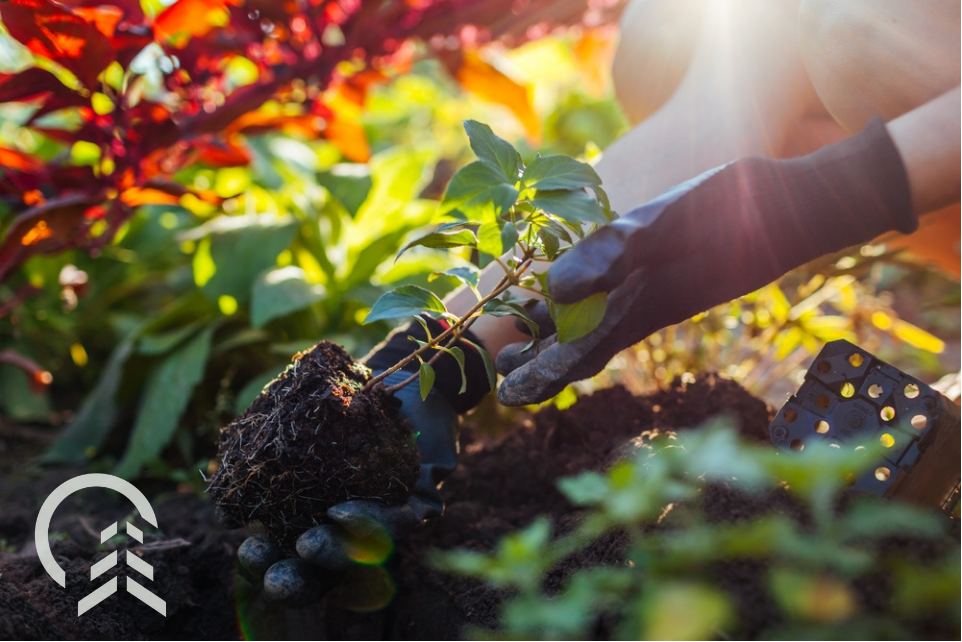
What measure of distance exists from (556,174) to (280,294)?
2.88 feet

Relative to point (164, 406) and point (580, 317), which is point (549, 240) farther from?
point (164, 406)

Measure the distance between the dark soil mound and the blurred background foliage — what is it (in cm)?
40

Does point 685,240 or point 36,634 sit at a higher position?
point 685,240

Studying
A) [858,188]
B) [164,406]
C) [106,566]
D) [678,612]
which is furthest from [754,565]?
[164,406]

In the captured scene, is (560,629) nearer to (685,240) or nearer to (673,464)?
(673,464)

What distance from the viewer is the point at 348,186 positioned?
1.80 metres

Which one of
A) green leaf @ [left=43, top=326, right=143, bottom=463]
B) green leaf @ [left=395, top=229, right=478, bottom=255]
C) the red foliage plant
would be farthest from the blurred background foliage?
green leaf @ [left=395, top=229, right=478, bottom=255]

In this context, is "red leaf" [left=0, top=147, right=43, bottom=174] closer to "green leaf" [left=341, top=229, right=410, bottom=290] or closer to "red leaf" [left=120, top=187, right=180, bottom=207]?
"red leaf" [left=120, top=187, right=180, bottom=207]

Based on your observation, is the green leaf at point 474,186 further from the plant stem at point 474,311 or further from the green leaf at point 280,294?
the green leaf at point 280,294

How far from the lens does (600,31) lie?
90.6 inches

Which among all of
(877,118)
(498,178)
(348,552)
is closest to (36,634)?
(348,552)

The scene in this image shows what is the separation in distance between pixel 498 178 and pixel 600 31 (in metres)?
1.76

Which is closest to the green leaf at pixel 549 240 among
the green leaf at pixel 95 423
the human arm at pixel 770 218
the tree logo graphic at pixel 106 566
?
the human arm at pixel 770 218

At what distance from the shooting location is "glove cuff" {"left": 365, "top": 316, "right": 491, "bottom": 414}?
1.08 meters
